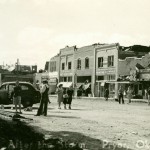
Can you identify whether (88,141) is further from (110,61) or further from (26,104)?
(110,61)

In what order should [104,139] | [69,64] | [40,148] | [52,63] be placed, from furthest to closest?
[52,63] → [69,64] → [104,139] → [40,148]

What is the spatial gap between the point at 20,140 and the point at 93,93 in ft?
160

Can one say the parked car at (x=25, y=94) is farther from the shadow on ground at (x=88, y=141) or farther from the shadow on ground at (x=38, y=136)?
the shadow on ground at (x=88, y=141)

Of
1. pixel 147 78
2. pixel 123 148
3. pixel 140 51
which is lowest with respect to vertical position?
pixel 123 148

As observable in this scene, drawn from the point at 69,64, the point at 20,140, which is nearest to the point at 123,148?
the point at 20,140

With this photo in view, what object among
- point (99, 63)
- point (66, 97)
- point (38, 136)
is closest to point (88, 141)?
point (38, 136)

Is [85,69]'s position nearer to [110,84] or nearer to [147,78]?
[110,84]

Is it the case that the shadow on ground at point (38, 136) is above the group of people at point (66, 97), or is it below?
below

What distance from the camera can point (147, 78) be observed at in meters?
47.4

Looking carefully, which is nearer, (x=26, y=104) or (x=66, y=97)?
(x=26, y=104)

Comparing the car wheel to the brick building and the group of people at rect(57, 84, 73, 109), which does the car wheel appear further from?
the brick building

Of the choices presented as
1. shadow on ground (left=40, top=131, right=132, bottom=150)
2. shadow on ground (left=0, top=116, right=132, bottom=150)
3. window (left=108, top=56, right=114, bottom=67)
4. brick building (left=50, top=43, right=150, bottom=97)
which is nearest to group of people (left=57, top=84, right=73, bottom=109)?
shadow on ground (left=0, top=116, right=132, bottom=150)

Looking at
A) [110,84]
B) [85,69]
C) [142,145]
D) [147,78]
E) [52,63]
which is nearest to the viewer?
[142,145]

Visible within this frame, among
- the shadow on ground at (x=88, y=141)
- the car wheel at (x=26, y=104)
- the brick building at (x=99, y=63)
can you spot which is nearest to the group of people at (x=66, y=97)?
the car wheel at (x=26, y=104)
